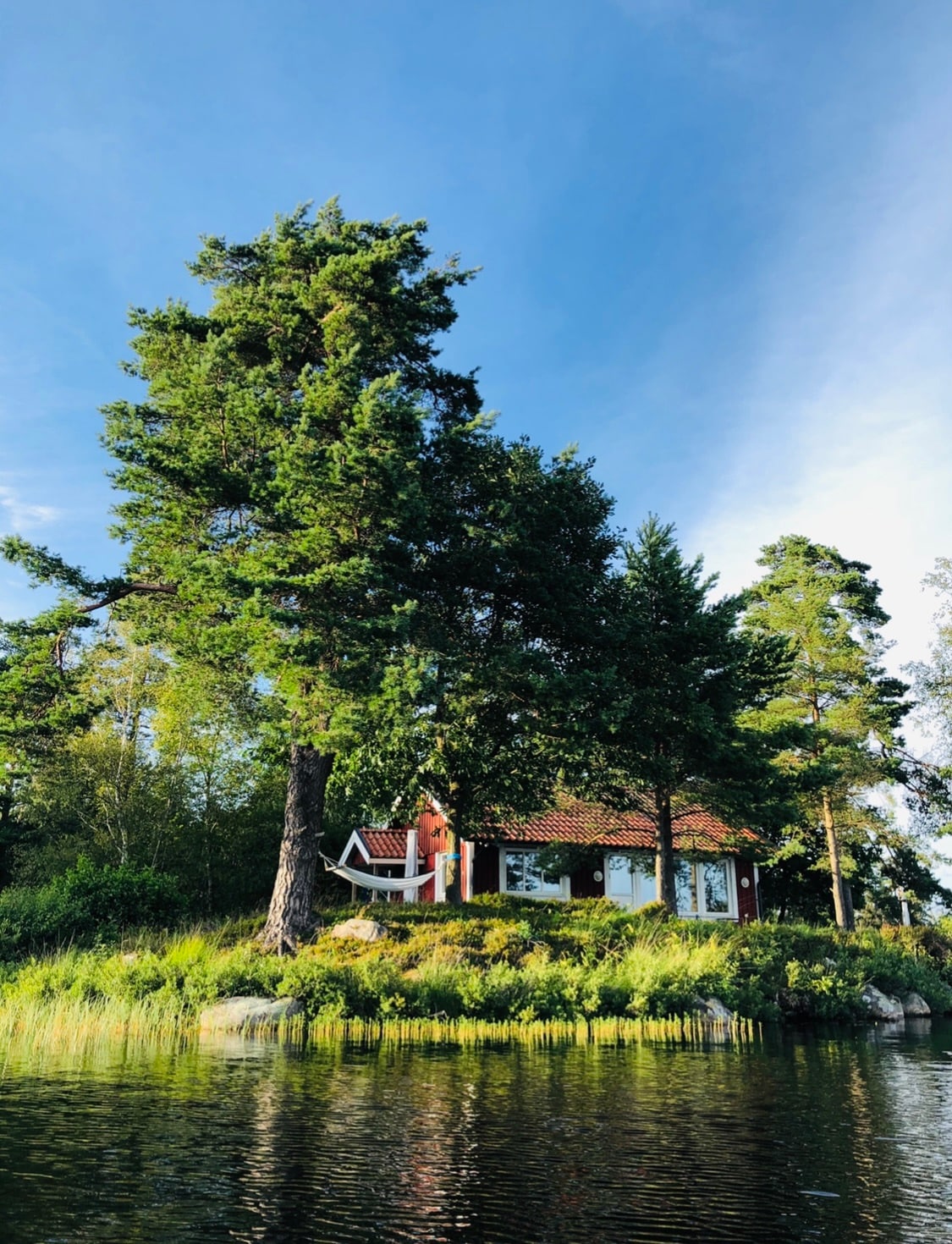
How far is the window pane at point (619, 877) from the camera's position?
31922mm

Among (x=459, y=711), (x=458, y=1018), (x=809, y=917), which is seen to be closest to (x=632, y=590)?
(x=459, y=711)

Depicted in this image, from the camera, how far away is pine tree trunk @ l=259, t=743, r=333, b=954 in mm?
18359

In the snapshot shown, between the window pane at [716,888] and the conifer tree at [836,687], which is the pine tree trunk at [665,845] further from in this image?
the window pane at [716,888]

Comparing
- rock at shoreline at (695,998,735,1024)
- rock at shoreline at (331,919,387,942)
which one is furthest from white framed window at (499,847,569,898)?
rock at shoreline at (695,998,735,1024)

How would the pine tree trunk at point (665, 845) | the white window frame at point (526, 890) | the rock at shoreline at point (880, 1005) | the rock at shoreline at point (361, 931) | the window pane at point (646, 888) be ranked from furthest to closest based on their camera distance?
the window pane at point (646, 888), the white window frame at point (526, 890), the pine tree trunk at point (665, 845), the rock at shoreline at point (880, 1005), the rock at shoreline at point (361, 931)

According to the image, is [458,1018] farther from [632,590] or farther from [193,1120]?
[632,590]

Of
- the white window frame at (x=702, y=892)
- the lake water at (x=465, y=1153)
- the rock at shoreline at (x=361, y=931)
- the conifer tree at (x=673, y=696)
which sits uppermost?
the conifer tree at (x=673, y=696)

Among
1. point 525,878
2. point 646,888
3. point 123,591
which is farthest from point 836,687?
point 123,591

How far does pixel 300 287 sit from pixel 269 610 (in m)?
7.72

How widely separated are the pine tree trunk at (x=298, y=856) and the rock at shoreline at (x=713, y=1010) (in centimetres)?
768

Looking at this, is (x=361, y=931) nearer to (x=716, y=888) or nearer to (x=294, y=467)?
(x=294, y=467)

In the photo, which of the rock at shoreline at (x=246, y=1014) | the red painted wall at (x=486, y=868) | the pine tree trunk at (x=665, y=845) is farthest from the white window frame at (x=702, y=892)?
the rock at shoreline at (x=246, y=1014)

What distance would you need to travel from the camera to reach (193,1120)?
257 inches

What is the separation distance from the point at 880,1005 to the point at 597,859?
12.6m
